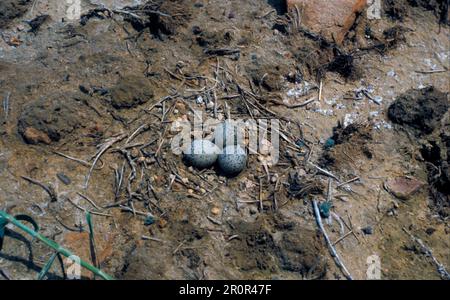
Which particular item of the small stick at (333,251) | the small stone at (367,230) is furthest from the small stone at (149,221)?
the small stone at (367,230)

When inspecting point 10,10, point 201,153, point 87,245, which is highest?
point 10,10

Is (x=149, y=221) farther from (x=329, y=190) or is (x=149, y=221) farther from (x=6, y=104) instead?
(x=6, y=104)

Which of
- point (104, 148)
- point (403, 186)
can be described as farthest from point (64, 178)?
point (403, 186)

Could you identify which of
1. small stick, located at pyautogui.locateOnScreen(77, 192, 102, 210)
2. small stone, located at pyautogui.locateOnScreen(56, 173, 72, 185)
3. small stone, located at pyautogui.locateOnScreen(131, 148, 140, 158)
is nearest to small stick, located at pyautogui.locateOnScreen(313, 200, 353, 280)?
small stone, located at pyautogui.locateOnScreen(131, 148, 140, 158)

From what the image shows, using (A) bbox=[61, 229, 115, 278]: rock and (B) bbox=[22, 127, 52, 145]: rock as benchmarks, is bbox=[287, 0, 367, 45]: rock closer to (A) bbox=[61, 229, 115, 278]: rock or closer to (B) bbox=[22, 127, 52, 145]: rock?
(B) bbox=[22, 127, 52, 145]: rock

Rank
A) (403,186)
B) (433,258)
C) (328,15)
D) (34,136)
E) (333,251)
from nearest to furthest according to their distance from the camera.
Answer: (333,251), (433,258), (34,136), (403,186), (328,15)

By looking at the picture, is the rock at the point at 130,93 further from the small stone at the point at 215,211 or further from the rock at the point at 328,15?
the rock at the point at 328,15
